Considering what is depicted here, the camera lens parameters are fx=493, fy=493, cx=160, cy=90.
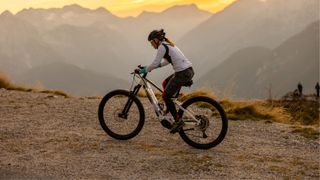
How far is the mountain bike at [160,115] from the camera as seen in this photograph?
33.4 feet

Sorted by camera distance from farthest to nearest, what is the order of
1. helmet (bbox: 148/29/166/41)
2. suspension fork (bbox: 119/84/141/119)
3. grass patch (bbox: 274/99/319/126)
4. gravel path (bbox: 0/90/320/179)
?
grass patch (bbox: 274/99/319/126) < suspension fork (bbox: 119/84/141/119) < helmet (bbox: 148/29/166/41) < gravel path (bbox: 0/90/320/179)

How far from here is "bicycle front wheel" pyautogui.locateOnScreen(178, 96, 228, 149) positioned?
398 inches

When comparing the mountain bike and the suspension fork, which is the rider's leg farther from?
the suspension fork

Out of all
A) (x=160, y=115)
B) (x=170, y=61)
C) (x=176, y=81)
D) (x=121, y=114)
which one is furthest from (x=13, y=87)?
(x=176, y=81)

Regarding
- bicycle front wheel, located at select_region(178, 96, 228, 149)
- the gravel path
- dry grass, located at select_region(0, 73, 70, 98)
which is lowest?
the gravel path

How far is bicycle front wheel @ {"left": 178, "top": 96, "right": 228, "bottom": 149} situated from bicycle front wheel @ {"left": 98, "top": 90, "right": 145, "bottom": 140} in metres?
1.03

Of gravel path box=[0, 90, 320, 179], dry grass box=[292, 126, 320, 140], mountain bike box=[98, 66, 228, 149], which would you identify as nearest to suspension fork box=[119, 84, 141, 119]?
mountain bike box=[98, 66, 228, 149]

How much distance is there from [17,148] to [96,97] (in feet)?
28.4

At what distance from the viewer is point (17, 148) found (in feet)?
33.6

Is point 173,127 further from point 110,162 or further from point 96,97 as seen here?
point 96,97

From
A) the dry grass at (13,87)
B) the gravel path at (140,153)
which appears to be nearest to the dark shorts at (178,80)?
the gravel path at (140,153)

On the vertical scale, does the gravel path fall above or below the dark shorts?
below

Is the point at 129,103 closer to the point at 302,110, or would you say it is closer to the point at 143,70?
the point at 143,70

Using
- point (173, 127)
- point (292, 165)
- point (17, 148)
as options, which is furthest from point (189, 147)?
point (17, 148)
